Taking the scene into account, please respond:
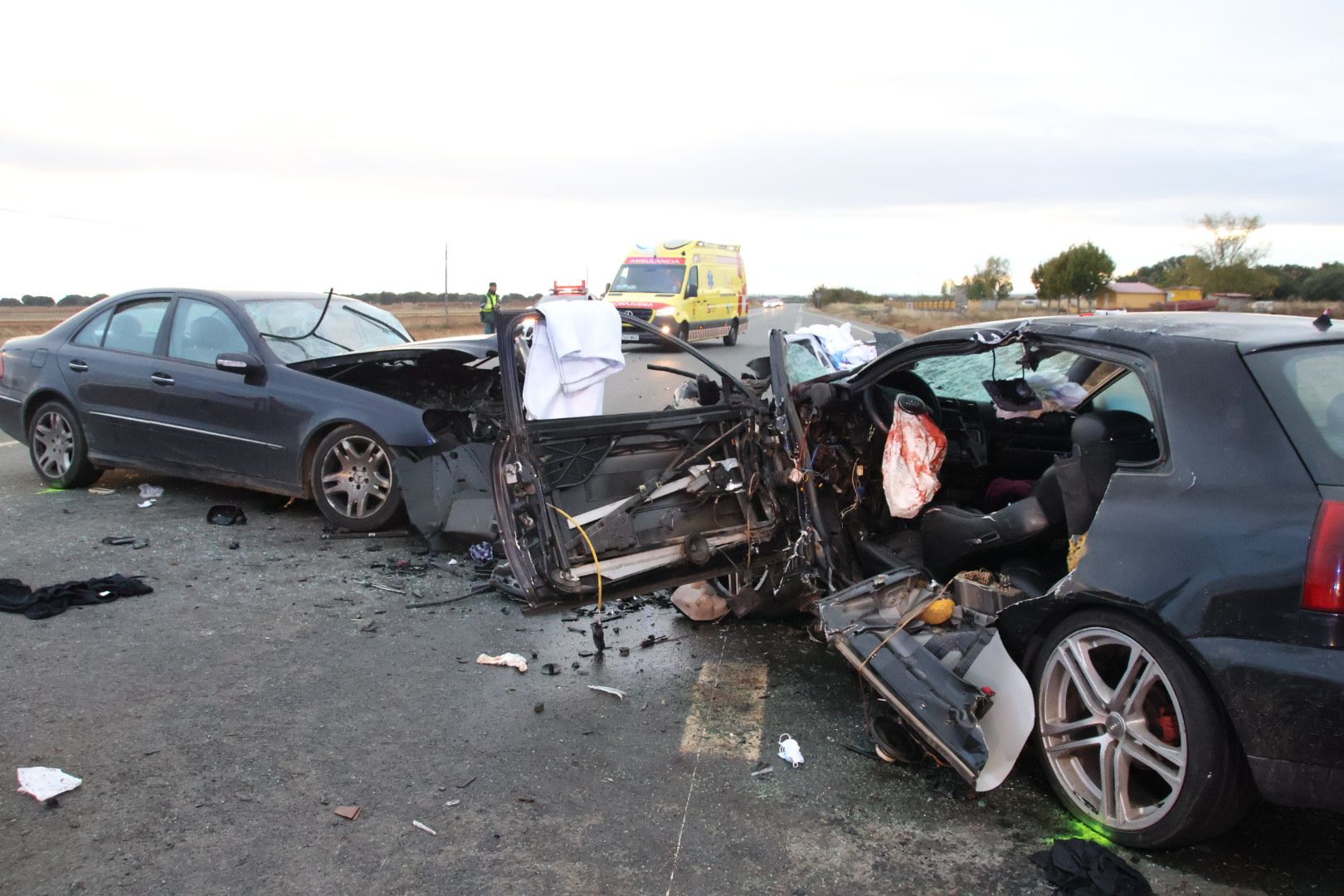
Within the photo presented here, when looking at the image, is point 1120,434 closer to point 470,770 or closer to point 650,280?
point 470,770

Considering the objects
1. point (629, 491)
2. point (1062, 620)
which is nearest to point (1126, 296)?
point (629, 491)

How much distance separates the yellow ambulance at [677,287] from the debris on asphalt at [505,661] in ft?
58.8

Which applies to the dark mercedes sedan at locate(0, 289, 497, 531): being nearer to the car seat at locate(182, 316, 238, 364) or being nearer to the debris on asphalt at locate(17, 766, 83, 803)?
the car seat at locate(182, 316, 238, 364)

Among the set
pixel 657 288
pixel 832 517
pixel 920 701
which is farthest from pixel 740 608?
pixel 657 288

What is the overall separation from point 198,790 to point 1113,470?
10.5 feet

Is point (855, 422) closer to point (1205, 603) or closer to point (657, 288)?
point (1205, 603)

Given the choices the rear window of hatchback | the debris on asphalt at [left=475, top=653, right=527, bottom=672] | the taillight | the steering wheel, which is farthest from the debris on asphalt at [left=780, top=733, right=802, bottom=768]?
the rear window of hatchback

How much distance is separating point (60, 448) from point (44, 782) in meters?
5.31

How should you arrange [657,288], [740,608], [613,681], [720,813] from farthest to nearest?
[657,288], [740,608], [613,681], [720,813]

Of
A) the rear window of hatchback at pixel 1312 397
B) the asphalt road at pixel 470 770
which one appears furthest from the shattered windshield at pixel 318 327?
the rear window of hatchback at pixel 1312 397

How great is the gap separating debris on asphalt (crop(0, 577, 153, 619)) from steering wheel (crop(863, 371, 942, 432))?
12.9ft

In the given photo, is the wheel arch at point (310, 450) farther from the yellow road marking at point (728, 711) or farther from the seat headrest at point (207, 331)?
the yellow road marking at point (728, 711)

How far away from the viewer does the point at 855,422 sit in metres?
4.71

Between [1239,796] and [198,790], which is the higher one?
[1239,796]
